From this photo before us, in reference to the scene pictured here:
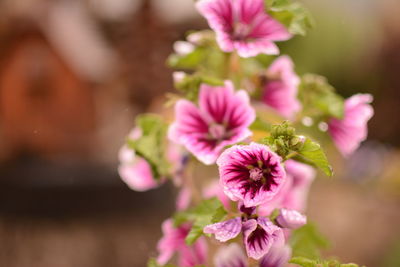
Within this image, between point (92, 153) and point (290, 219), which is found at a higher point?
point (290, 219)

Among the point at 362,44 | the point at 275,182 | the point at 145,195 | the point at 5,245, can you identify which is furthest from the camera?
the point at 362,44

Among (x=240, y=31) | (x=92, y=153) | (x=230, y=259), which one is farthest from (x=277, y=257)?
(x=92, y=153)

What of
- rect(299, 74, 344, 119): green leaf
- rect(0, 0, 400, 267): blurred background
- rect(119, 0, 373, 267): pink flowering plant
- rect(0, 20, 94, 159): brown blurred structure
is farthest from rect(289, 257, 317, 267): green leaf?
rect(0, 20, 94, 159): brown blurred structure

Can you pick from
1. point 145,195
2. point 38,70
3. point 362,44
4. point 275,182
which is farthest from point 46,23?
point 362,44

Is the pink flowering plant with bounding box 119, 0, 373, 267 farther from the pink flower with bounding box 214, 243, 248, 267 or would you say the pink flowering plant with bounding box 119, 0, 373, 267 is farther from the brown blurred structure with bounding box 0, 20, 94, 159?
the brown blurred structure with bounding box 0, 20, 94, 159

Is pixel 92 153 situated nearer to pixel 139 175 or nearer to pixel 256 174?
pixel 139 175

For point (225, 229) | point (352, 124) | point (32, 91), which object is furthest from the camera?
point (32, 91)

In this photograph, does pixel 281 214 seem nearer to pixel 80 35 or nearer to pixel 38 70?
pixel 38 70
